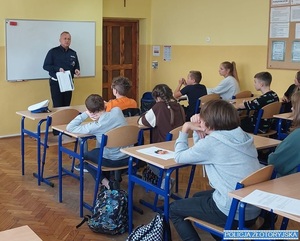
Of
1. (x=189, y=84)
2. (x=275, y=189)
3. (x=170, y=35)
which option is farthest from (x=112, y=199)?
(x=170, y=35)

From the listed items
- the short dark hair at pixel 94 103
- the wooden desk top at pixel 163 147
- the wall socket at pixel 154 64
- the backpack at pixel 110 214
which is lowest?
the backpack at pixel 110 214

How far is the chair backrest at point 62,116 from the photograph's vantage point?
4.52 metres

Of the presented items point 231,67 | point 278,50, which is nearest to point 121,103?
Answer: point 231,67

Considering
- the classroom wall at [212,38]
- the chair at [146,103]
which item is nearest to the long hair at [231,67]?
the classroom wall at [212,38]

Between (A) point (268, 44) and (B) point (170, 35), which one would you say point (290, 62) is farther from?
(B) point (170, 35)

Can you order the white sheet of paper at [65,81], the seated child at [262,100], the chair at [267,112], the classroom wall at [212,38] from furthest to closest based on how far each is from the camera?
the classroom wall at [212,38]
the white sheet of paper at [65,81]
the seated child at [262,100]
the chair at [267,112]

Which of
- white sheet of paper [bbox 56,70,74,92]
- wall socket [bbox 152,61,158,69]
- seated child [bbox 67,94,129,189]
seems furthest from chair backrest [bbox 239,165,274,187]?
wall socket [bbox 152,61,158,69]

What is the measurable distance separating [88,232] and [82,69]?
4.37 m

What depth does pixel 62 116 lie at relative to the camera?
4574 millimetres

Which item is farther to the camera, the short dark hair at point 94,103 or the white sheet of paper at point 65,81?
the white sheet of paper at point 65,81

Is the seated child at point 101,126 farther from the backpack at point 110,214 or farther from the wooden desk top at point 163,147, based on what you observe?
the wooden desk top at point 163,147

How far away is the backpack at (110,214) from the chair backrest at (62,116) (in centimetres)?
126

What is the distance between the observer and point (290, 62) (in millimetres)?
6438

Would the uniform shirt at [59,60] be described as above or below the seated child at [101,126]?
above
